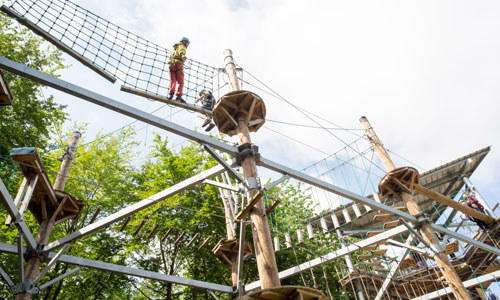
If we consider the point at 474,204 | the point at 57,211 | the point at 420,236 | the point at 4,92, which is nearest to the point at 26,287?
the point at 57,211

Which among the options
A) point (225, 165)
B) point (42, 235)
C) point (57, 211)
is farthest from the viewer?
point (57, 211)

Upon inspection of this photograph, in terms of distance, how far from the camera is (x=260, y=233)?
4.42 m

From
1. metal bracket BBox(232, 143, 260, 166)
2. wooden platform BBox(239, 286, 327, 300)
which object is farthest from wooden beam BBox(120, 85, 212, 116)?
wooden platform BBox(239, 286, 327, 300)

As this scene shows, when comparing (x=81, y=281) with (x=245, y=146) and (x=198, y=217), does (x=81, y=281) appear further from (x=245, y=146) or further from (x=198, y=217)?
(x=245, y=146)

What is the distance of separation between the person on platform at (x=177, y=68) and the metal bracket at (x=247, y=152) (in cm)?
195

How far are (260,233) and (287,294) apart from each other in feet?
3.69

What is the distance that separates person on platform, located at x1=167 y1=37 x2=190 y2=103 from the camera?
6.38m

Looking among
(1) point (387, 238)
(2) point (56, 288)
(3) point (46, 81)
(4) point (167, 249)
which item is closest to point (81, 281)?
(2) point (56, 288)

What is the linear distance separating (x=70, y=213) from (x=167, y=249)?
5.90m

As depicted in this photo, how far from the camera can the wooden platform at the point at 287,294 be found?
130 inches

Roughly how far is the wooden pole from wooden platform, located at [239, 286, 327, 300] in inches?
21.5

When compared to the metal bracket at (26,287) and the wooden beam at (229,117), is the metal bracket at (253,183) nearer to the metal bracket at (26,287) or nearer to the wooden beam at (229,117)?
the wooden beam at (229,117)

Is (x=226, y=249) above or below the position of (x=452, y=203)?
below

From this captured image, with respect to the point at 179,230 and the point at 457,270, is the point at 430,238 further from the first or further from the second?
the point at 179,230
